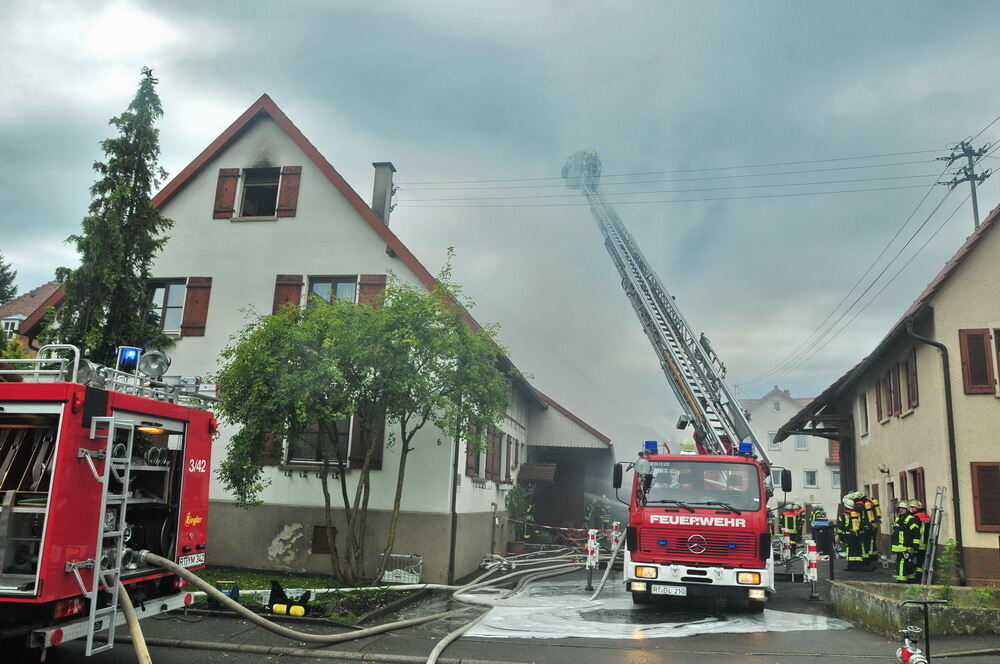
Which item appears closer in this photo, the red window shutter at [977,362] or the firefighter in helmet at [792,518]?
the red window shutter at [977,362]

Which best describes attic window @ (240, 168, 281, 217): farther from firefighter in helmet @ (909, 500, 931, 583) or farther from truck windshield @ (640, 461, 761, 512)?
firefighter in helmet @ (909, 500, 931, 583)

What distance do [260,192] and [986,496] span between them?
51.7 ft

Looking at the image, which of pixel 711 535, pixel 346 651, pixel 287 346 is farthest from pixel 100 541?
pixel 711 535

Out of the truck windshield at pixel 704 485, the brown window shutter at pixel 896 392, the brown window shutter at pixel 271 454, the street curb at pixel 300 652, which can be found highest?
the brown window shutter at pixel 896 392

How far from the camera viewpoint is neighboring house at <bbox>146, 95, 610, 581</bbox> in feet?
47.8

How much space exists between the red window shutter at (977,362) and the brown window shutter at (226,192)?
15.1m

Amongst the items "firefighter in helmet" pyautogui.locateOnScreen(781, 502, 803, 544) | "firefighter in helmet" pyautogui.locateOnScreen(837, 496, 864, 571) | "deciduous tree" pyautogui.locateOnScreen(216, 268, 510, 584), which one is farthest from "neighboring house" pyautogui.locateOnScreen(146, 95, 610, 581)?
"firefighter in helmet" pyautogui.locateOnScreen(837, 496, 864, 571)

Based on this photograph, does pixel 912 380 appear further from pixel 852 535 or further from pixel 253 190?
pixel 253 190

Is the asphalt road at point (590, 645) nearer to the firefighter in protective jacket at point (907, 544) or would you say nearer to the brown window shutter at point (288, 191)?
the firefighter in protective jacket at point (907, 544)

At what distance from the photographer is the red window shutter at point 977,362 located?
14.2 meters

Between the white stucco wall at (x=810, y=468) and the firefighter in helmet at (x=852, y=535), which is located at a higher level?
the white stucco wall at (x=810, y=468)

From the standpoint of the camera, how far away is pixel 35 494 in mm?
6355

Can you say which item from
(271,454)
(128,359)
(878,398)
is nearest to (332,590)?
(271,454)

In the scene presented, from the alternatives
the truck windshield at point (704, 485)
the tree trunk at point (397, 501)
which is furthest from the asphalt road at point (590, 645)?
the tree trunk at point (397, 501)
